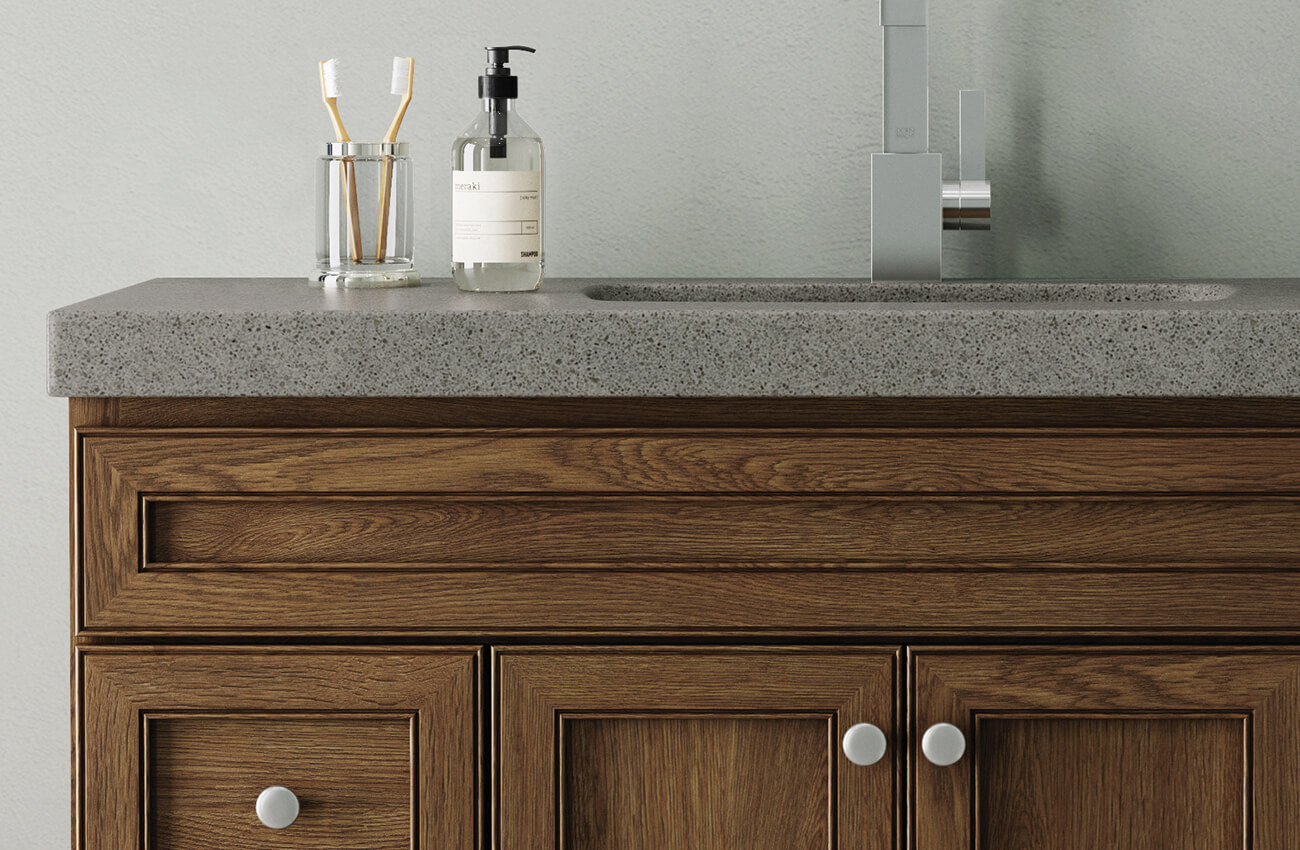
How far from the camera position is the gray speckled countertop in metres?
0.79

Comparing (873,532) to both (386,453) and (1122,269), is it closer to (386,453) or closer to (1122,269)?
(386,453)

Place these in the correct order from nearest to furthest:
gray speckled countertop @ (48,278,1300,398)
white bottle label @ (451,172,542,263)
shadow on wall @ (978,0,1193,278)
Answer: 1. gray speckled countertop @ (48,278,1300,398)
2. white bottle label @ (451,172,542,263)
3. shadow on wall @ (978,0,1193,278)

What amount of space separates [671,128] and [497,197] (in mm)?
317

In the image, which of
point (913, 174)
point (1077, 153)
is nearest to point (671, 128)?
point (913, 174)

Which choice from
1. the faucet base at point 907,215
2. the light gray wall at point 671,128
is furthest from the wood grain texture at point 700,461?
the light gray wall at point 671,128

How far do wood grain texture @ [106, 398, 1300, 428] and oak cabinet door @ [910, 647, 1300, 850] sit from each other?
0.15 m

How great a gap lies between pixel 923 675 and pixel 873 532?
0.33ft

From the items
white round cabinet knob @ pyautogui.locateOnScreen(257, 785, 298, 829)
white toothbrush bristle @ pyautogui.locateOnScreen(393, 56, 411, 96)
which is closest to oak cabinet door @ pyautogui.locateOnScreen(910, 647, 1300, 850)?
white round cabinet knob @ pyautogui.locateOnScreen(257, 785, 298, 829)

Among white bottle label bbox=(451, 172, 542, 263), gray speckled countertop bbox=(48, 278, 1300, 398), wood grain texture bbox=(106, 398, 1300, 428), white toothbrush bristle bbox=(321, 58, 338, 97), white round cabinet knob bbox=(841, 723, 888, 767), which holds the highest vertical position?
white toothbrush bristle bbox=(321, 58, 338, 97)

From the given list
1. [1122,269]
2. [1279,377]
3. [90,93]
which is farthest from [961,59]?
[90,93]

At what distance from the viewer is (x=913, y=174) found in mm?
1156

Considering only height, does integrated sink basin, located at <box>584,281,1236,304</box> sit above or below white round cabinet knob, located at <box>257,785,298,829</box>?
above

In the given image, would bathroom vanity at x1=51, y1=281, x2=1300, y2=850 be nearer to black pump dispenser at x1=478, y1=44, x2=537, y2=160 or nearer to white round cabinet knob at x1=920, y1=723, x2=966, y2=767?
white round cabinet knob at x1=920, y1=723, x2=966, y2=767

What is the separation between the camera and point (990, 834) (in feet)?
2.71
